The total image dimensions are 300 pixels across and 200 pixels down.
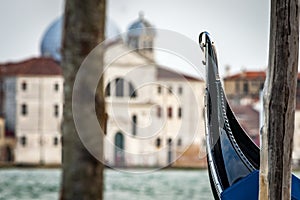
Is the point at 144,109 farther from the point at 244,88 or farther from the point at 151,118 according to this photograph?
the point at 244,88

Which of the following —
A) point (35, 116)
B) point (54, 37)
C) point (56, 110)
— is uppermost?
point (54, 37)

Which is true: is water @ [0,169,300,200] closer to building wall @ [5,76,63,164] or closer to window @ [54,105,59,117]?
building wall @ [5,76,63,164]

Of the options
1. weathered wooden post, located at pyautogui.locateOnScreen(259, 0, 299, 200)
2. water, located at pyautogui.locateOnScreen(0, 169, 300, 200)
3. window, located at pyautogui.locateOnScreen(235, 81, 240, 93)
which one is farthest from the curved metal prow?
window, located at pyautogui.locateOnScreen(235, 81, 240, 93)

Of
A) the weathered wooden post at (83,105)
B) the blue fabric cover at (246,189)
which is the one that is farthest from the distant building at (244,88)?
the weathered wooden post at (83,105)

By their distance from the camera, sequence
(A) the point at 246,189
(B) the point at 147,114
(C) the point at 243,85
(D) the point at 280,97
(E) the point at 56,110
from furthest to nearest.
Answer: (C) the point at 243,85
(E) the point at 56,110
(B) the point at 147,114
(A) the point at 246,189
(D) the point at 280,97

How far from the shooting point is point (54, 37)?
23.4m

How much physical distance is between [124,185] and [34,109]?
687 centimetres

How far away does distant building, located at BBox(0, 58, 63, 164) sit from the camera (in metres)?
23.3

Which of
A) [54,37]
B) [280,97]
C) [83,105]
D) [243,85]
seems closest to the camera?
[83,105]

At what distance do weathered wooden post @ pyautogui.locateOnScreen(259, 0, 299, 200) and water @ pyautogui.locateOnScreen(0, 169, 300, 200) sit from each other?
9578 mm

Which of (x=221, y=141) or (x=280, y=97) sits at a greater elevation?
(x=280, y=97)

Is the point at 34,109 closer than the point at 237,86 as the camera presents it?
Yes

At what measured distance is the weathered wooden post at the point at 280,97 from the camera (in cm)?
214

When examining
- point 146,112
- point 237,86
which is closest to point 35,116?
point 146,112
